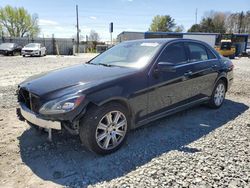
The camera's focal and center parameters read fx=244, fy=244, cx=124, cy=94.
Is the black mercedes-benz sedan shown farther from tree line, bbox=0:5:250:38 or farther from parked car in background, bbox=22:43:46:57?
tree line, bbox=0:5:250:38

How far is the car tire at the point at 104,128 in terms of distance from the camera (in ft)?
10.0

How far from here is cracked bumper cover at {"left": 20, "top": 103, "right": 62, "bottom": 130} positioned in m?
3.01

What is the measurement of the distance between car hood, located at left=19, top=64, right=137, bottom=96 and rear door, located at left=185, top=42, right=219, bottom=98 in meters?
1.59

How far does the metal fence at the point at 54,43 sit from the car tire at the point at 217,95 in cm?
2659

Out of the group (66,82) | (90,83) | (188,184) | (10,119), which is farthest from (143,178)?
(10,119)

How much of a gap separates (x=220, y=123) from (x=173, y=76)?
4.65 feet

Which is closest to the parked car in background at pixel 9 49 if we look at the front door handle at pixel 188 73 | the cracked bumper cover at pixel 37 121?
the cracked bumper cover at pixel 37 121

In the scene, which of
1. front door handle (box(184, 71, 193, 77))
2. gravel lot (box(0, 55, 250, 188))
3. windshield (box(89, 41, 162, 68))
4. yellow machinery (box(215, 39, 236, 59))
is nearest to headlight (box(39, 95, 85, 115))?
gravel lot (box(0, 55, 250, 188))

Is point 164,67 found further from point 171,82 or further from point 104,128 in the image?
point 104,128

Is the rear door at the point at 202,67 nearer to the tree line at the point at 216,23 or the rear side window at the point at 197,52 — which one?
the rear side window at the point at 197,52

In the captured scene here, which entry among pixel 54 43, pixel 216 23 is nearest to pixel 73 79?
pixel 54 43

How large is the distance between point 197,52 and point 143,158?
265 centimetres

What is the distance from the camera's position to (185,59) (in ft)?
14.9

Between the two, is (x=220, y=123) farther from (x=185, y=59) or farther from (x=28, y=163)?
(x=28, y=163)
